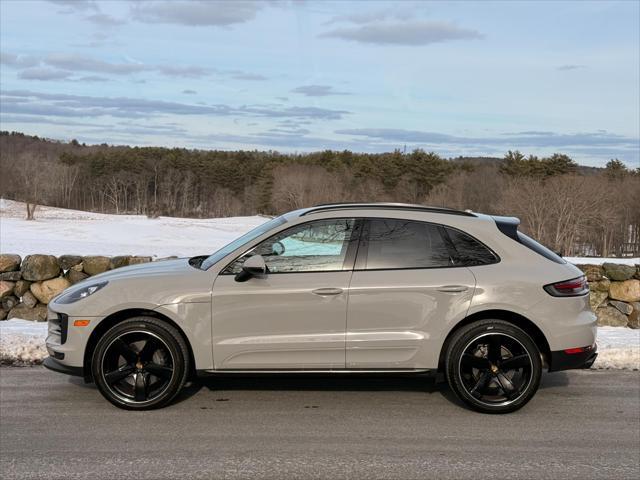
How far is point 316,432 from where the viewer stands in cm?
492

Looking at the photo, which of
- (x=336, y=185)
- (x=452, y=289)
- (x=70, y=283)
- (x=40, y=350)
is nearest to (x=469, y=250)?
(x=452, y=289)

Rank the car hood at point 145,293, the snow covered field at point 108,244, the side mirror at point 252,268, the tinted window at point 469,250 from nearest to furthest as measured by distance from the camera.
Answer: the side mirror at point 252,268 → the car hood at point 145,293 → the tinted window at point 469,250 → the snow covered field at point 108,244

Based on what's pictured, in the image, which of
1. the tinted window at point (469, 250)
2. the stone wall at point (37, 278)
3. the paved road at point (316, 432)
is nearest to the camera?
the paved road at point (316, 432)

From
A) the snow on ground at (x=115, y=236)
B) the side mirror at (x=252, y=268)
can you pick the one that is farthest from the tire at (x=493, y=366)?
the snow on ground at (x=115, y=236)

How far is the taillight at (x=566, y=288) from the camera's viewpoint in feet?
17.6

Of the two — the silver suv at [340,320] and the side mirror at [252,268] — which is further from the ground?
the side mirror at [252,268]

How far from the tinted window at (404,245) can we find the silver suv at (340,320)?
0.5 inches

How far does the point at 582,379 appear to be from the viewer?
650 cm

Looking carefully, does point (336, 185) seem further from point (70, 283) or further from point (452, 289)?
point (452, 289)

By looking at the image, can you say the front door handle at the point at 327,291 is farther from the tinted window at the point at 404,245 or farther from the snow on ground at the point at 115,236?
the snow on ground at the point at 115,236

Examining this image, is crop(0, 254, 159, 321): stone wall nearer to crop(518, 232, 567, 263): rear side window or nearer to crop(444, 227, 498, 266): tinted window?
crop(444, 227, 498, 266): tinted window

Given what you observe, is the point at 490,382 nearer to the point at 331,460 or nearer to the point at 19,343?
the point at 331,460

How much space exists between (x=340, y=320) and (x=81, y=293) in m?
2.20

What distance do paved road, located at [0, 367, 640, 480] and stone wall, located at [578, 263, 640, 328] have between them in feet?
10.00
